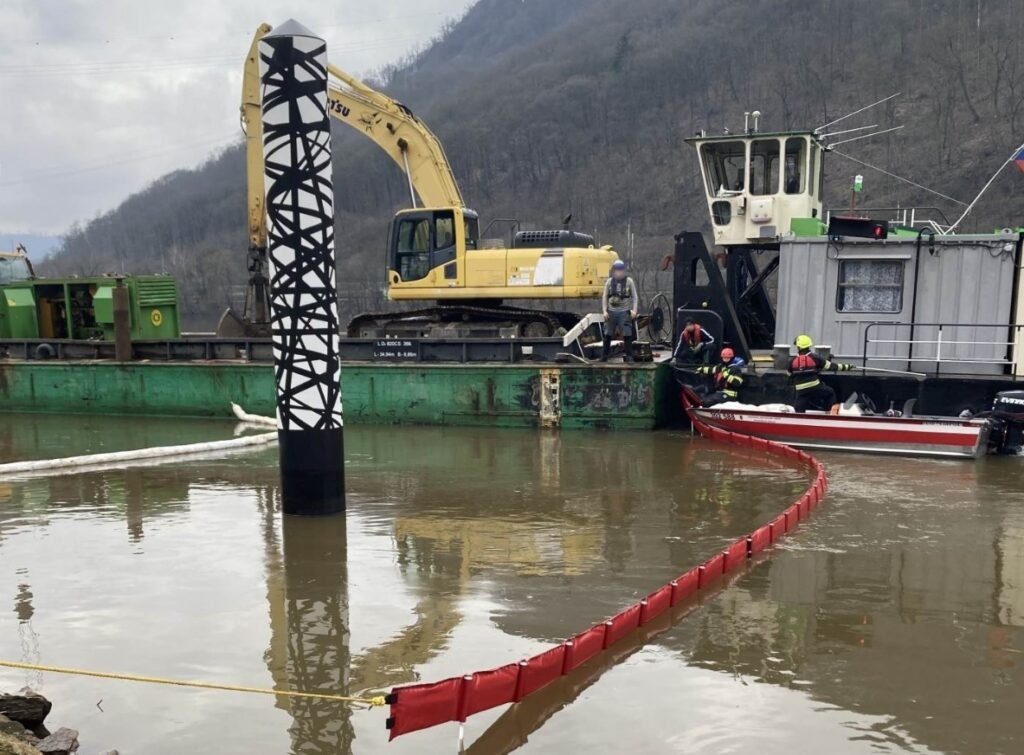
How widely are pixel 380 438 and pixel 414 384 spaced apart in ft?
4.27

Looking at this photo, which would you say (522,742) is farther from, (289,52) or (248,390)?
(248,390)

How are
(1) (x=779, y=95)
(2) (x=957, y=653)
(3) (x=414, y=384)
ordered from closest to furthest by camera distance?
(2) (x=957, y=653) → (3) (x=414, y=384) → (1) (x=779, y=95)

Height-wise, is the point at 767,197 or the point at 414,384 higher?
the point at 767,197

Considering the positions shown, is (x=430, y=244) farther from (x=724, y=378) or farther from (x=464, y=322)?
(x=724, y=378)

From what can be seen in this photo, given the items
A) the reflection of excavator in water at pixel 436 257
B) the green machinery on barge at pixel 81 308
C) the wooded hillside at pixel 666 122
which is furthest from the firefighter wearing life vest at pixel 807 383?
the wooded hillside at pixel 666 122

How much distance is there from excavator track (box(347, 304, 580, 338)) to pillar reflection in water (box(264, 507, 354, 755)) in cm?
797

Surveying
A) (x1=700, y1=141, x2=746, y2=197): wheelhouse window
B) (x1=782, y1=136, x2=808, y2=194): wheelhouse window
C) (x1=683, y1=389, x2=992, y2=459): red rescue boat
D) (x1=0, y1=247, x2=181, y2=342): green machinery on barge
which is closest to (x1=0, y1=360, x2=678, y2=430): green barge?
(x1=0, y1=247, x2=181, y2=342): green machinery on barge

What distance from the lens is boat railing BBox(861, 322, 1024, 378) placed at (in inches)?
445

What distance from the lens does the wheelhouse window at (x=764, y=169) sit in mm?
13219

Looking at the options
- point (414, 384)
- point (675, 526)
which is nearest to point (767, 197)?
point (414, 384)

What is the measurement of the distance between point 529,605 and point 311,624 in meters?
1.36

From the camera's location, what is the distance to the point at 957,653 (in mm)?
4844

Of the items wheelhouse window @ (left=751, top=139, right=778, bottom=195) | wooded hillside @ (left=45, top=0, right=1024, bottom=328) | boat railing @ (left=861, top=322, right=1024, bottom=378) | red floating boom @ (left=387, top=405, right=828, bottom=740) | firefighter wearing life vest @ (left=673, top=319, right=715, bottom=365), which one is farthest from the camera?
wooded hillside @ (left=45, top=0, right=1024, bottom=328)

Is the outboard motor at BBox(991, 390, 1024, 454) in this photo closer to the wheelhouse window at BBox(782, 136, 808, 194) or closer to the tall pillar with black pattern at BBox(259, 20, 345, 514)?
the wheelhouse window at BBox(782, 136, 808, 194)
